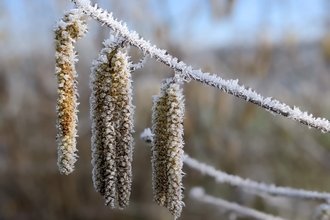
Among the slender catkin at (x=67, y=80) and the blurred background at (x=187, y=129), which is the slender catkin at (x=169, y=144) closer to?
the slender catkin at (x=67, y=80)

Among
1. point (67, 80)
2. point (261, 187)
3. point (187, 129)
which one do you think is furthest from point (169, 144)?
point (187, 129)

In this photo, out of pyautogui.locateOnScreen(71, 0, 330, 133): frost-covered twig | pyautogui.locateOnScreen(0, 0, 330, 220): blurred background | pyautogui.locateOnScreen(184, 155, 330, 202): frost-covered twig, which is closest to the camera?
pyautogui.locateOnScreen(71, 0, 330, 133): frost-covered twig

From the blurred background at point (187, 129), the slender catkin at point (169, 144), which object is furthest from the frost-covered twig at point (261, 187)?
the blurred background at point (187, 129)

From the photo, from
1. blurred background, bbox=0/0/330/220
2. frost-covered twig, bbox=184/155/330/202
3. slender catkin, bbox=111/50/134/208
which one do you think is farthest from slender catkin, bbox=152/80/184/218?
blurred background, bbox=0/0/330/220

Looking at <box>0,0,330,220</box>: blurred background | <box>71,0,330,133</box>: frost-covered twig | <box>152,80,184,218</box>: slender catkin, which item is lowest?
<box>152,80,184,218</box>: slender catkin

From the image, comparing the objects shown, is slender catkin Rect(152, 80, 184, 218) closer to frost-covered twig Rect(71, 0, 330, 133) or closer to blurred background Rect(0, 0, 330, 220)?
frost-covered twig Rect(71, 0, 330, 133)
